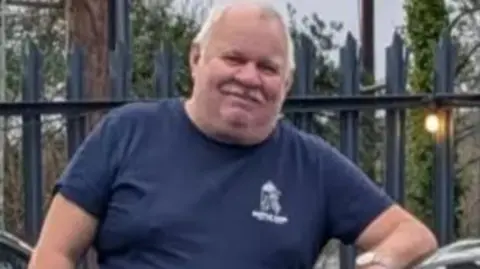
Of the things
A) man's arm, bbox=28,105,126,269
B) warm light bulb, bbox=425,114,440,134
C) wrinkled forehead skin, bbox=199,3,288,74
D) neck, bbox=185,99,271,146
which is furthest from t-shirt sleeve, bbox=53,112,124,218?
warm light bulb, bbox=425,114,440,134

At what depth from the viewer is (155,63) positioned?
16.0ft

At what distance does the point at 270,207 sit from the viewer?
9.30 ft

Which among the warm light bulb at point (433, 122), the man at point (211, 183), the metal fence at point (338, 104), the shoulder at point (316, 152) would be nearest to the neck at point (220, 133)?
the man at point (211, 183)

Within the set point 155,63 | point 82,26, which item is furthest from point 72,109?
point 82,26

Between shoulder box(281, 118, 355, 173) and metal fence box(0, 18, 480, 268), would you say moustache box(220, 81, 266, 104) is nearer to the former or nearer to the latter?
shoulder box(281, 118, 355, 173)

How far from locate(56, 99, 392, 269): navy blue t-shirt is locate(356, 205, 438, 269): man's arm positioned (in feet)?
0.31

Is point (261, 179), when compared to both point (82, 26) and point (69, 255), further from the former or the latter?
point (82, 26)

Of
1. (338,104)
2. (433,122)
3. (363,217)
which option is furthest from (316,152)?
(433,122)

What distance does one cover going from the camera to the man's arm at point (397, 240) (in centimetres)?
289

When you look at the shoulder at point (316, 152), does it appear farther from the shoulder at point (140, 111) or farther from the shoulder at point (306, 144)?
the shoulder at point (140, 111)

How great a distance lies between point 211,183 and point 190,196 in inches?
2.1

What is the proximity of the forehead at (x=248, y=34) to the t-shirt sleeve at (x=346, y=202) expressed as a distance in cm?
29

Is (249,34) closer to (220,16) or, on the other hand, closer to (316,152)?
(220,16)

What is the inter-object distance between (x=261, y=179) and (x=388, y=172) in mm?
2402
